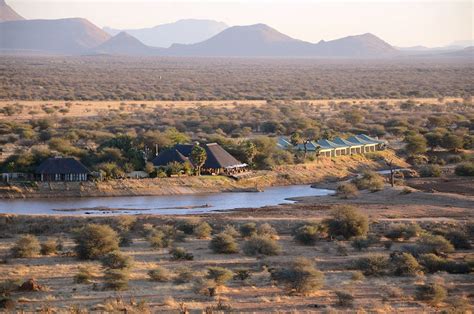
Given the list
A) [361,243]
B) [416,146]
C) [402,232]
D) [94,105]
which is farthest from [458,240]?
[94,105]

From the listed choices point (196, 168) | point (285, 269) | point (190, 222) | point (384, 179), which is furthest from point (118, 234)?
point (384, 179)

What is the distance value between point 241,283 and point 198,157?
79.7 feet

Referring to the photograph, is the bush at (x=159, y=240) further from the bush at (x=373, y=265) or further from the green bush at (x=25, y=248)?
the bush at (x=373, y=265)

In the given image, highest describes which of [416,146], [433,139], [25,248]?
[25,248]

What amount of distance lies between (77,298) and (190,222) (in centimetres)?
1198

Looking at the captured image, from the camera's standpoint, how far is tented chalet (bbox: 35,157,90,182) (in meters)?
49.0

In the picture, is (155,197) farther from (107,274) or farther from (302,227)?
(107,274)

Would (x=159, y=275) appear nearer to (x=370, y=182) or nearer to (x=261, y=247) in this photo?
(x=261, y=247)

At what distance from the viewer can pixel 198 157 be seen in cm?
5247

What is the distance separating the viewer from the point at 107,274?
2802 centimetres

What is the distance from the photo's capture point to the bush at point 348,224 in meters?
36.1

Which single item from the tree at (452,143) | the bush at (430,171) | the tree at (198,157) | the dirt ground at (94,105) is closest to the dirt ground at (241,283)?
the tree at (198,157)

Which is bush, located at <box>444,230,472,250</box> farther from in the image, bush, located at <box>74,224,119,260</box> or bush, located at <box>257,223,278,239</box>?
bush, located at <box>74,224,119,260</box>

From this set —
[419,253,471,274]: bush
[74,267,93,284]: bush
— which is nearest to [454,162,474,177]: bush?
[419,253,471,274]: bush
